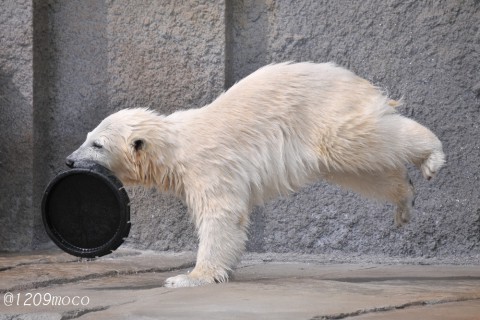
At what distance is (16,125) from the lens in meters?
6.44

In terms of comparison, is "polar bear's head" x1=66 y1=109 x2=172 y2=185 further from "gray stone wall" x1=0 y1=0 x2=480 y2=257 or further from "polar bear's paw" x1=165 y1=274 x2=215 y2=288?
"gray stone wall" x1=0 y1=0 x2=480 y2=257

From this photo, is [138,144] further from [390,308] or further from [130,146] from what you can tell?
[390,308]

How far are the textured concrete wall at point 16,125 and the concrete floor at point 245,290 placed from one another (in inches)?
13.3

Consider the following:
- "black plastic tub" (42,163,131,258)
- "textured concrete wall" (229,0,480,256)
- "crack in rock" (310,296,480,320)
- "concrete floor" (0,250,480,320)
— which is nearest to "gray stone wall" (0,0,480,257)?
"textured concrete wall" (229,0,480,256)

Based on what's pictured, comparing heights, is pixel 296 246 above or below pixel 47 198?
below

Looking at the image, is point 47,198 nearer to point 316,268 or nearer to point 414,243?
point 316,268

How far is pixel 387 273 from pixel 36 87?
274 centimetres

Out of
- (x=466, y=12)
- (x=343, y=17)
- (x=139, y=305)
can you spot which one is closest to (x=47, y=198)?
(x=139, y=305)

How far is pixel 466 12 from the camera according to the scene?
6016 mm

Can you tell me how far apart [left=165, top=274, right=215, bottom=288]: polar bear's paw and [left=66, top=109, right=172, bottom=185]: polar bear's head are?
24.0 inches

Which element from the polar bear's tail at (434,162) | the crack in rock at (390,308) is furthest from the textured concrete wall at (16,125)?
the crack in rock at (390,308)

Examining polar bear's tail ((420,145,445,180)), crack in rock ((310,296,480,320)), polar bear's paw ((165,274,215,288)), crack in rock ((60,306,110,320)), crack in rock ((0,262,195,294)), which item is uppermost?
polar bear's tail ((420,145,445,180))

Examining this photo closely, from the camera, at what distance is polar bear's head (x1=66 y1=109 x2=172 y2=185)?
4945 millimetres

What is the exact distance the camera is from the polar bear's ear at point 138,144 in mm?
4939
